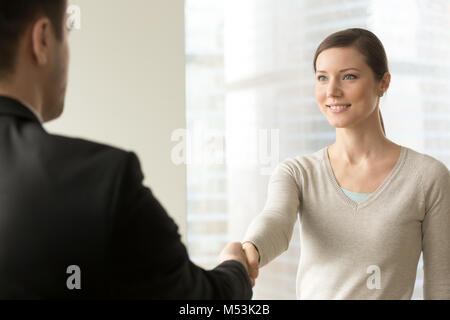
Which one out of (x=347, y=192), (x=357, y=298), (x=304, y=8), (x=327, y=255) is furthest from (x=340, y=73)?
(x=304, y=8)

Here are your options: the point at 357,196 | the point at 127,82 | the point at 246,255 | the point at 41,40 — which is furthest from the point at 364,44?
the point at 127,82

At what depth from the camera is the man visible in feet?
2.31

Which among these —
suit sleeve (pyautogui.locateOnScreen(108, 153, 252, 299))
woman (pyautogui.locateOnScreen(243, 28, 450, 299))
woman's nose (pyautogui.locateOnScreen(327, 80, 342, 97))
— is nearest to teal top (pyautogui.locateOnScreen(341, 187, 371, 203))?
woman (pyautogui.locateOnScreen(243, 28, 450, 299))

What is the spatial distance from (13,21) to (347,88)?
36.6 inches

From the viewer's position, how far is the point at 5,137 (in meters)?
0.74

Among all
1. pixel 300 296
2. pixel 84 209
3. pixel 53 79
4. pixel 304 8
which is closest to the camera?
pixel 84 209

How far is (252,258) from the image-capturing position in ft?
4.27

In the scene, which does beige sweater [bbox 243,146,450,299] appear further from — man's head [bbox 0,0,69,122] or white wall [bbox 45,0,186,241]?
white wall [bbox 45,0,186,241]

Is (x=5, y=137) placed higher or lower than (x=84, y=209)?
higher

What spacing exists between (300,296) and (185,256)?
30.2 inches

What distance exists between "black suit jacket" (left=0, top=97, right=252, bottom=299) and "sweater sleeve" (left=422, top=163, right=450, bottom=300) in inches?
34.6

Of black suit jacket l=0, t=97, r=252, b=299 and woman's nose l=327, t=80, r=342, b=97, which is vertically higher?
woman's nose l=327, t=80, r=342, b=97

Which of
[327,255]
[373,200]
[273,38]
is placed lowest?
[327,255]

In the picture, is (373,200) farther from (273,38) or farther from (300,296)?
(273,38)
